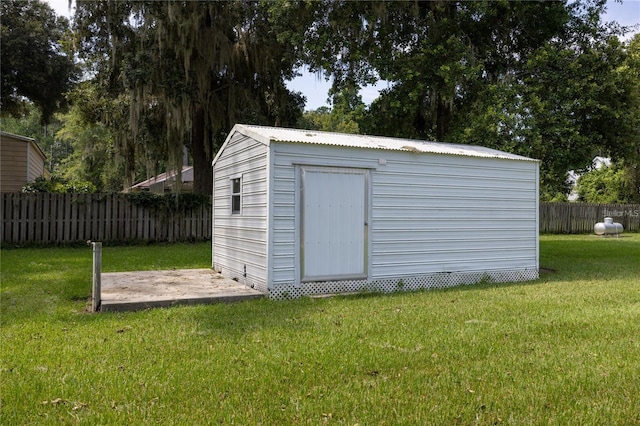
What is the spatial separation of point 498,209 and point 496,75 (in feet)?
19.3

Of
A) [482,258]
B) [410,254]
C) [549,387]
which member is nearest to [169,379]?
[549,387]

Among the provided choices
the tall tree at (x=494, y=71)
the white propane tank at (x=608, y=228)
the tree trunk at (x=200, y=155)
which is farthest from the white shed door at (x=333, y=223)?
the white propane tank at (x=608, y=228)

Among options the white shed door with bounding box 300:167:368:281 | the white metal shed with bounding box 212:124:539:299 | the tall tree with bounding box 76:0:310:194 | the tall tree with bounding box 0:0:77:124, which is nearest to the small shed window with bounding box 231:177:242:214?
the white metal shed with bounding box 212:124:539:299

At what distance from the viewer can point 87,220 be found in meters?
13.3

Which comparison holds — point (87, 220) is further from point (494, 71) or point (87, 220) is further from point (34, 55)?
point (494, 71)

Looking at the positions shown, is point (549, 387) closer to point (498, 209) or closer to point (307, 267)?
point (307, 267)

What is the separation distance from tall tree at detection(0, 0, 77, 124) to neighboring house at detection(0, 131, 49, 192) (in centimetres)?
269

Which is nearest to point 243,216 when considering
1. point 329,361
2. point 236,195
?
point 236,195

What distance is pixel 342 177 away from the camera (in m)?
7.08

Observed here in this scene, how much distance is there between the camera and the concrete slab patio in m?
5.86

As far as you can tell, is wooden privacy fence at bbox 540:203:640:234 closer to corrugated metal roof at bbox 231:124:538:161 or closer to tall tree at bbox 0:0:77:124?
corrugated metal roof at bbox 231:124:538:161

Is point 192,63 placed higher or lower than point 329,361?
higher

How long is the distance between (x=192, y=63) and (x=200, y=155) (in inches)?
119

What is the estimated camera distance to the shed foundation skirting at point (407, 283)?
6.66m
